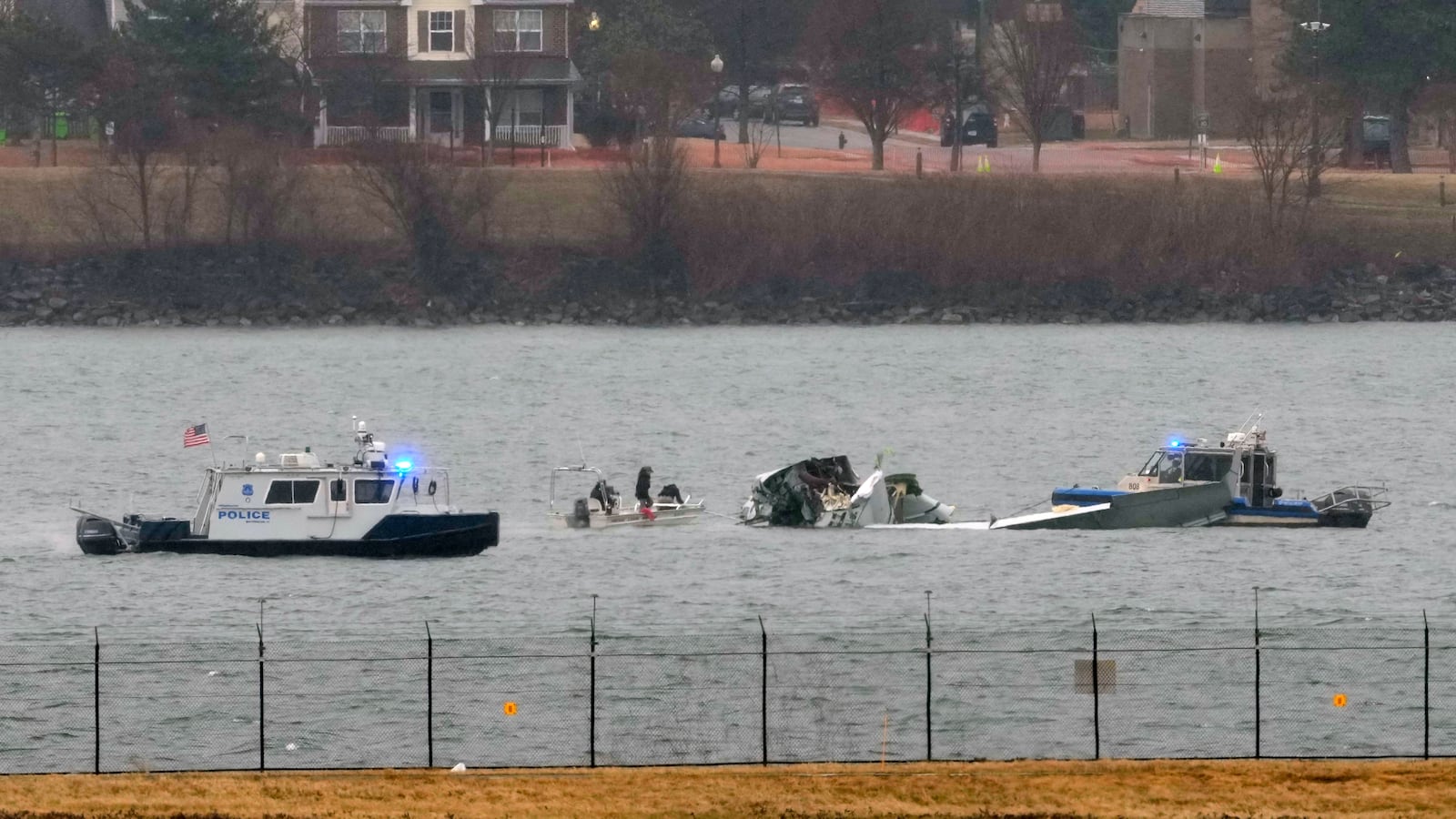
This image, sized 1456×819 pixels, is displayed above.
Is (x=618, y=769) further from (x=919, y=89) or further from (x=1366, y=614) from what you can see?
(x=919, y=89)

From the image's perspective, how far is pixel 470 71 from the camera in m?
150

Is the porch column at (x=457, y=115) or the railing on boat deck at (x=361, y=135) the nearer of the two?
the railing on boat deck at (x=361, y=135)

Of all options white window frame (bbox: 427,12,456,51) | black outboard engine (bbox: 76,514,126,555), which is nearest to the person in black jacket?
black outboard engine (bbox: 76,514,126,555)

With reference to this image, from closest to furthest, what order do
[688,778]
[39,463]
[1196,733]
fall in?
[688,778], [1196,733], [39,463]

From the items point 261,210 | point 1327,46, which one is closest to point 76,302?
point 261,210

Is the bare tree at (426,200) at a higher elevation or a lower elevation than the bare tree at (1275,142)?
lower

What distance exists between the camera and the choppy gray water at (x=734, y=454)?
5484cm

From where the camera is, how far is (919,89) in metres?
162

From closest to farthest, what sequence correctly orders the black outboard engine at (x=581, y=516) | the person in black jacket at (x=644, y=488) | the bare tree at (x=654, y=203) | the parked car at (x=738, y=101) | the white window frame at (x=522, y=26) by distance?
the person in black jacket at (x=644, y=488)
the black outboard engine at (x=581, y=516)
the bare tree at (x=654, y=203)
the white window frame at (x=522, y=26)
the parked car at (x=738, y=101)

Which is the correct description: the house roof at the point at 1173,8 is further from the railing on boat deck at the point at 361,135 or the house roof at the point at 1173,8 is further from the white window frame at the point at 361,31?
the railing on boat deck at the point at 361,135

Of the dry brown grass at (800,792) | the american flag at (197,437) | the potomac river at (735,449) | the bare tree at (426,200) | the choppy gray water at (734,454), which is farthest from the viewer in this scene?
the bare tree at (426,200)

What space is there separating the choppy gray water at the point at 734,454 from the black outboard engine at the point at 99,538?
0.39 meters

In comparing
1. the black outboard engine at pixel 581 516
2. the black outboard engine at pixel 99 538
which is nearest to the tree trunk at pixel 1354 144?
the black outboard engine at pixel 581 516

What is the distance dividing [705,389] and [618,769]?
228 ft
